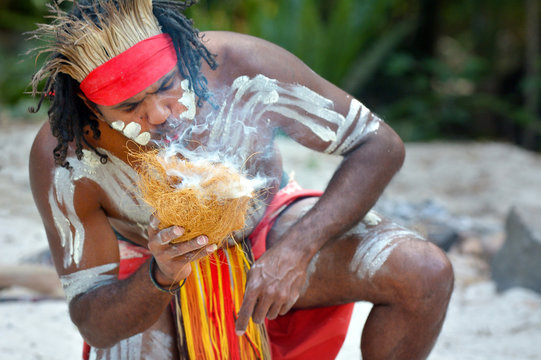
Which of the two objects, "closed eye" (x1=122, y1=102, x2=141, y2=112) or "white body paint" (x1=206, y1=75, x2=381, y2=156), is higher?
"closed eye" (x1=122, y1=102, x2=141, y2=112)

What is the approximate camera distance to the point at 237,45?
6.49 ft

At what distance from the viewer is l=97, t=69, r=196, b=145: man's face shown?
1.67 metres

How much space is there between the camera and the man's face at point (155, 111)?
1.67m

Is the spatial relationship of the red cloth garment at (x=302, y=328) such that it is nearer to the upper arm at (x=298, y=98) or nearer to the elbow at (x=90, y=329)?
the upper arm at (x=298, y=98)

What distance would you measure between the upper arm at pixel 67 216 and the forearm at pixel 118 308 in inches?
4.2

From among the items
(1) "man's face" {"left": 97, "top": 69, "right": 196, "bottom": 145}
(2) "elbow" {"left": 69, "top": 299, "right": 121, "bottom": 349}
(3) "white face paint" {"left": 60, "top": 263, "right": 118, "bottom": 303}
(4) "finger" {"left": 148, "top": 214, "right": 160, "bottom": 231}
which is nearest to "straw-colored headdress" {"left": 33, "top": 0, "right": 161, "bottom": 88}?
(1) "man's face" {"left": 97, "top": 69, "right": 196, "bottom": 145}

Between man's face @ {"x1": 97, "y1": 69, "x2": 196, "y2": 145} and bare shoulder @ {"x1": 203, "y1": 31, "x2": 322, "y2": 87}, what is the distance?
0.24 m

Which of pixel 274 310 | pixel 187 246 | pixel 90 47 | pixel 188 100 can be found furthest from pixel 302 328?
pixel 90 47

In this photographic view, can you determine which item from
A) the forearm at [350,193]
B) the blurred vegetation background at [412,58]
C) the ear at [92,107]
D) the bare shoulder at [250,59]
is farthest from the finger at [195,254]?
the blurred vegetation background at [412,58]

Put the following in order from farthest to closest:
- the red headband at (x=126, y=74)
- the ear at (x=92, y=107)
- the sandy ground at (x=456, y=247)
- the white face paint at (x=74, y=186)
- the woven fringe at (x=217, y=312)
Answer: the sandy ground at (x=456, y=247) → the woven fringe at (x=217, y=312) → the white face paint at (x=74, y=186) → the ear at (x=92, y=107) → the red headband at (x=126, y=74)

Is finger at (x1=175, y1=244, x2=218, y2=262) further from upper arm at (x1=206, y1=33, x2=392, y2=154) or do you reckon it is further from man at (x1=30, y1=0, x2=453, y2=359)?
upper arm at (x1=206, y1=33, x2=392, y2=154)

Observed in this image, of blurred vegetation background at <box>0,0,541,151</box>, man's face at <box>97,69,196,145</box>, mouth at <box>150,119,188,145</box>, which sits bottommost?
blurred vegetation background at <box>0,0,541,151</box>

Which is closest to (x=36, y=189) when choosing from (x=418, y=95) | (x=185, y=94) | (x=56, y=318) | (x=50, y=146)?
(x=50, y=146)

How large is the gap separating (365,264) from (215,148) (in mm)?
592
